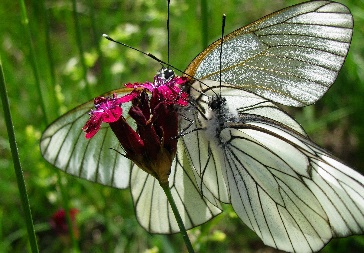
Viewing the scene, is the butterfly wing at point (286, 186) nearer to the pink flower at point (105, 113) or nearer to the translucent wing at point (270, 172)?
the translucent wing at point (270, 172)

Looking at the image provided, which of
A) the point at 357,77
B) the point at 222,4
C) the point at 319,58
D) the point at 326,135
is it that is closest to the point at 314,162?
the point at 319,58

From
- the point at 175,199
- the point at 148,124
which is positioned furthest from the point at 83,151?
the point at 148,124

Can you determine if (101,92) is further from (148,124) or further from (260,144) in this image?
(148,124)

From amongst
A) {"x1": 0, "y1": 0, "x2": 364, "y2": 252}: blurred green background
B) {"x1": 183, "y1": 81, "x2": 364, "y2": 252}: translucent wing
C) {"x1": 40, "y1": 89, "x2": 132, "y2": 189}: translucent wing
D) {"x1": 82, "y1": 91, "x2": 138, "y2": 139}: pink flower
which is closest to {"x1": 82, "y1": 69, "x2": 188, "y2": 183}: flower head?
{"x1": 82, "y1": 91, "x2": 138, "y2": 139}: pink flower

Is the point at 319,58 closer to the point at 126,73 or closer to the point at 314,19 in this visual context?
the point at 314,19

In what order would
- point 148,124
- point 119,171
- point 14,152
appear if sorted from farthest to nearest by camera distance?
point 119,171 < point 148,124 < point 14,152

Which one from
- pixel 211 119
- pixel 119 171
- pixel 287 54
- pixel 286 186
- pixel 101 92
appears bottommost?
pixel 286 186

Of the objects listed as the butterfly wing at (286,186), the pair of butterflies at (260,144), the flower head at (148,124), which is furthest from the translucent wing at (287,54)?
the flower head at (148,124)
